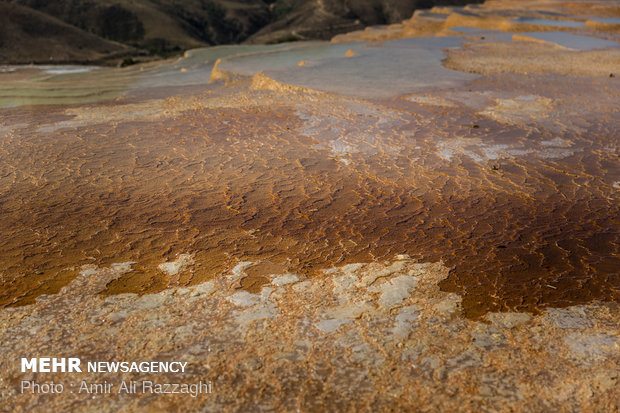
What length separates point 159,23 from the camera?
97.0ft

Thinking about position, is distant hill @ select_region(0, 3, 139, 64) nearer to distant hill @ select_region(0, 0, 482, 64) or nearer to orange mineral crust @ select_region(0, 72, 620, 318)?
distant hill @ select_region(0, 0, 482, 64)

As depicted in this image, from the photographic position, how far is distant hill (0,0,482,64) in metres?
18.9

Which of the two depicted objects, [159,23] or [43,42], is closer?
[43,42]

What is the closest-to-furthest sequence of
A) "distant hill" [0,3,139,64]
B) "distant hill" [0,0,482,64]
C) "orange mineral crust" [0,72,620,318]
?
"orange mineral crust" [0,72,620,318], "distant hill" [0,3,139,64], "distant hill" [0,0,482,64]

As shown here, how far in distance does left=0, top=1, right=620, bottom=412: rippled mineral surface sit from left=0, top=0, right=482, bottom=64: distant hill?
15191 millimetres

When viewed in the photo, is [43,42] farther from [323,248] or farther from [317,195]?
[323,248]

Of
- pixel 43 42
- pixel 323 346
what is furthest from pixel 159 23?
pixel 323 346

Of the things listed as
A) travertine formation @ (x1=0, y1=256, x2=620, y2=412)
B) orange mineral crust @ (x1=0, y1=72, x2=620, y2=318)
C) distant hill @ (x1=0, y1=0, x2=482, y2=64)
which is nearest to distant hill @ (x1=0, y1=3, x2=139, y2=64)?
distant hill @ (x1=0, y1=0, x2=482, y2=64)

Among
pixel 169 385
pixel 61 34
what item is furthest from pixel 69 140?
pixel 61 34

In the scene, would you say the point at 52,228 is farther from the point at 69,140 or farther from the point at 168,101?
the point at 168,101

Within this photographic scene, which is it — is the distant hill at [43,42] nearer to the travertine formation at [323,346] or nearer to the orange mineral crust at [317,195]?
the orange mineral crust at [317,195]

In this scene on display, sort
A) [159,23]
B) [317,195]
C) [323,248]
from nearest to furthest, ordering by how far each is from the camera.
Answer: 1. [323,248]
2. [317,195]
3. [159,23]

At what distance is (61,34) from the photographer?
19.9 m

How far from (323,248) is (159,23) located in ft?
97.3
